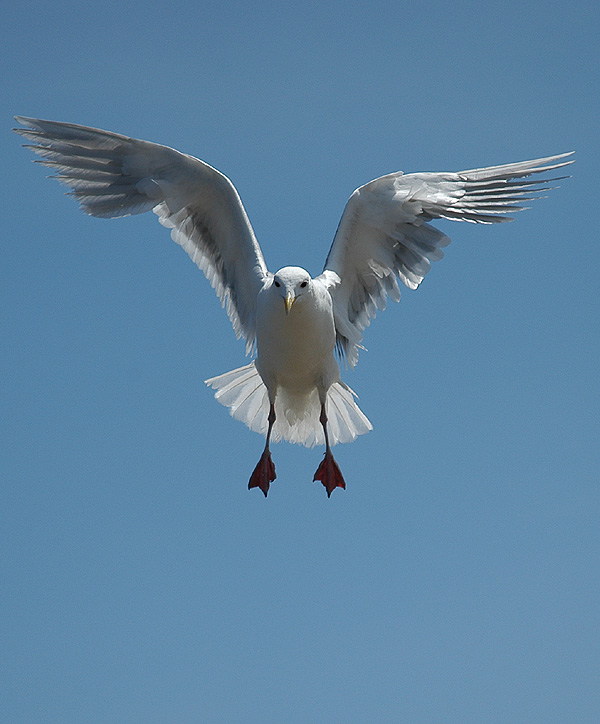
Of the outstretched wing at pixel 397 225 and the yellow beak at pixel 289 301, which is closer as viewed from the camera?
the yellow beak at pixel 289 301

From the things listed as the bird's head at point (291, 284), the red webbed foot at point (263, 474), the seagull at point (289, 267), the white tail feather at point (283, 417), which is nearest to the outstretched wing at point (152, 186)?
the seagull at point (289, 267)

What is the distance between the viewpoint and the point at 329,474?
9477 millimetres

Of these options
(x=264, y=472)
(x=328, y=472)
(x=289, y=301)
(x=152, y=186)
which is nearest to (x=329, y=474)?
(x=328, y=472)

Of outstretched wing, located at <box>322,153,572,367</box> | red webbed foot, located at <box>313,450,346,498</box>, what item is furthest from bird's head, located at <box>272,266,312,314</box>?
red webbed foot, located at <box>313,450,346,498</box>

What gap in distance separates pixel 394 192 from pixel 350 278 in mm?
927

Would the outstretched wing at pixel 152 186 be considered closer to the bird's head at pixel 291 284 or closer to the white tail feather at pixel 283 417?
the white tail feather at pixel 283 417

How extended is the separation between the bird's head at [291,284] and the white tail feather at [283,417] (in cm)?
164

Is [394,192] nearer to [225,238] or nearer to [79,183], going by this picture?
[225,238]

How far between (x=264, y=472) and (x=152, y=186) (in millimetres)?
2489

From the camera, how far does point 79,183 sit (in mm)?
9469

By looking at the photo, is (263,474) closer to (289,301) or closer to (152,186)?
(289,301)

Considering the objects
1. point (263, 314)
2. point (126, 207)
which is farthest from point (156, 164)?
point (263, 314)

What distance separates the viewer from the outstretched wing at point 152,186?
9.27 metres

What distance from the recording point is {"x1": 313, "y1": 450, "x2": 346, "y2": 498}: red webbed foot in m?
9.42
